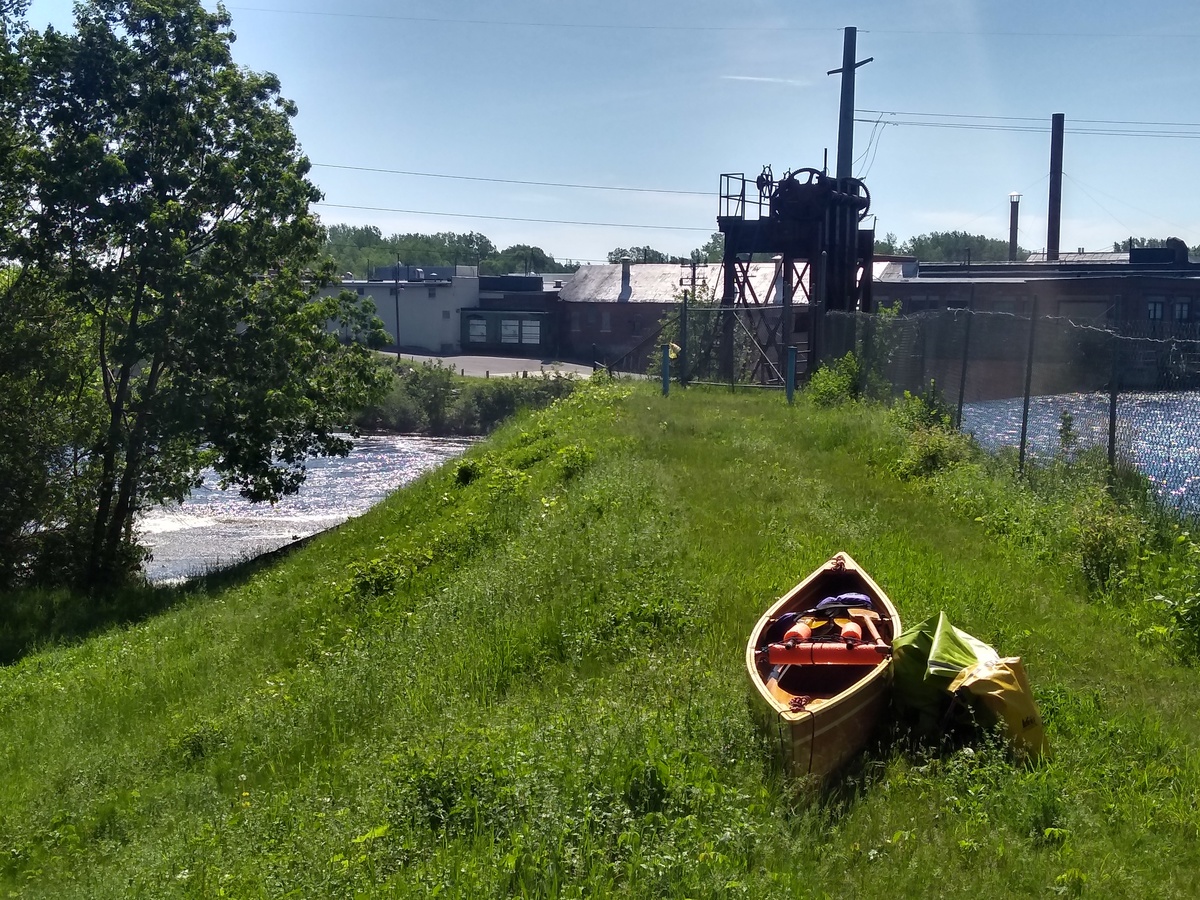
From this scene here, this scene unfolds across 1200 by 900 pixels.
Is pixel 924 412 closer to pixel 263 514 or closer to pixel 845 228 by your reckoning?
pixel 845 228

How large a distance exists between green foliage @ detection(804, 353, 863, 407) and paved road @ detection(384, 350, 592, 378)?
34.8 meters

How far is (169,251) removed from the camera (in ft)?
63.1

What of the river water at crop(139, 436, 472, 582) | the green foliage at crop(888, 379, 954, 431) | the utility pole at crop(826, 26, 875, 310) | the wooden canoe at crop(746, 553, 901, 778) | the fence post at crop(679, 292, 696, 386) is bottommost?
the river water at crop(139, 436, 472, 582)

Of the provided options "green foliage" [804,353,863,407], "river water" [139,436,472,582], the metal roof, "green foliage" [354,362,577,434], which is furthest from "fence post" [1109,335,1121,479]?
the metal roof

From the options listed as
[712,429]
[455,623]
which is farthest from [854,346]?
[455,623]

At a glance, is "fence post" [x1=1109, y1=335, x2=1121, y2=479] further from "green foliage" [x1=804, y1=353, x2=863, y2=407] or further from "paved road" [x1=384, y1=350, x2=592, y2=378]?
"paved road" [x1=384, y1=350, x2=592, y2=378]

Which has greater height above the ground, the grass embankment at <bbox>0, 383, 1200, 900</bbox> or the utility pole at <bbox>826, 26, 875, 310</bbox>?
the utility pole at <bbox>826, 26, 875, 310</bbox>

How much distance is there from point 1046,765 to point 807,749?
1270 mm

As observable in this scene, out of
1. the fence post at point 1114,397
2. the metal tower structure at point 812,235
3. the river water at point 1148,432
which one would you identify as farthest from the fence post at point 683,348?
the fence post at point 1114,397

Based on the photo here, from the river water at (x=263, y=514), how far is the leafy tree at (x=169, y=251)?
8.47 feet

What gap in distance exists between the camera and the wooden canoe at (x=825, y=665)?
19.2 ft

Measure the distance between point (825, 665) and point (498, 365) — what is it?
56301mm

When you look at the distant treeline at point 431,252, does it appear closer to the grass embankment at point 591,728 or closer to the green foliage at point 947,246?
the green foliage at point 947,246

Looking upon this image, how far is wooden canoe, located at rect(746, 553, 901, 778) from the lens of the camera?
5852 millimetres
